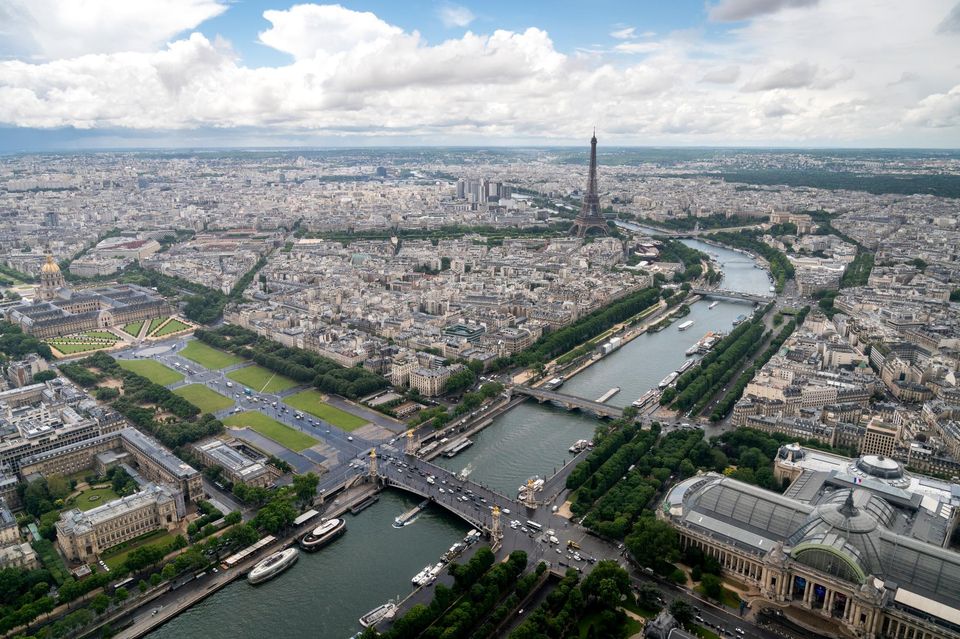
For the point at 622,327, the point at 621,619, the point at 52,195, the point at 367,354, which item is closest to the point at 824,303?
the point at 622,327

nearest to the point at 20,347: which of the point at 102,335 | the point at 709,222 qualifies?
the point at 102,335

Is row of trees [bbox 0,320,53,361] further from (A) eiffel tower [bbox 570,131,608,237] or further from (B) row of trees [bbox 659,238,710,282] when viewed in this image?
(A) eiffel tower [bbox 570,131,608,237]

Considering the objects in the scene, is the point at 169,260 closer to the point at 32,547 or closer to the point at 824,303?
the point at 32,547

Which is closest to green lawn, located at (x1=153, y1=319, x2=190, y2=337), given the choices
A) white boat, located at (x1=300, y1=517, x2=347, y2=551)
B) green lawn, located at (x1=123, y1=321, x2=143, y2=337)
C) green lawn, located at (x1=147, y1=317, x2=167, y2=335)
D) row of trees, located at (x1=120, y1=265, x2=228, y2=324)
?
green lawn, located at (x1=147, y1=317, x2=167, y2=335)

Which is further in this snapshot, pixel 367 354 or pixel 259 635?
pixel 367 354

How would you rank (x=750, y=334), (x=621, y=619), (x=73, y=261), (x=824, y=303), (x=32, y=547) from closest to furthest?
(x=621, y=619)
(x=32, y=547)
(x=750, y=334)
(x=824, y=303)
(x=73, y=261)

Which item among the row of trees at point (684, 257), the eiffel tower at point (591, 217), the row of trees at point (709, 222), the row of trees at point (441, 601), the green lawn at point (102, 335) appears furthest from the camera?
the row of trees at point (709, 222)

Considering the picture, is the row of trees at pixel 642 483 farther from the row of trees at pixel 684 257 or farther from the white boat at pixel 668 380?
the row of trees at pixel 684 257

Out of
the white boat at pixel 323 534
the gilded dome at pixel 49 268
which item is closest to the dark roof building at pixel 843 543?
the white boat at pixel 323 534
